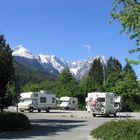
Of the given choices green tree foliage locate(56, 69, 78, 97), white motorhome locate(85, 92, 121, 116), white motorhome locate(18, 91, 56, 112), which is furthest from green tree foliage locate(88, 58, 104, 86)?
white motorhome locate(85, 92, 121, 116)

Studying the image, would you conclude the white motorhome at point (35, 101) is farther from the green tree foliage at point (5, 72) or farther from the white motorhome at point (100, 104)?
the green tree foliage at point (5, 72)

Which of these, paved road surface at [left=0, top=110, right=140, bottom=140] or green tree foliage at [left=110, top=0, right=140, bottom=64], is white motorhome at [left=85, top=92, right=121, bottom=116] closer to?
paved road surface at [left=0, top=110, right=140, bottom=140]

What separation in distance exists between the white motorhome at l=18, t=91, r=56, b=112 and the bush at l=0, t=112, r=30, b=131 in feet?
125

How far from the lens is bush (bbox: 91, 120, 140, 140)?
69.7ft

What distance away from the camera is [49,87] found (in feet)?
449

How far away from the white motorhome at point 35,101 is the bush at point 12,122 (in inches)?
1500

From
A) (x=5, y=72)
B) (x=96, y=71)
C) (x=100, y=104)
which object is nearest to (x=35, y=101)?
(x=100, y=104)

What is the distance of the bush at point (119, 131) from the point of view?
69.7 feet

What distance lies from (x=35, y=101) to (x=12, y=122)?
134 feet

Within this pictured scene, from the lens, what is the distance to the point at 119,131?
21.8m

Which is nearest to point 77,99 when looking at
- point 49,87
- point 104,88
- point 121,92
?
point 104,88

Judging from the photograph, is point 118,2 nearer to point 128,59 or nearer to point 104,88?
point 128,59

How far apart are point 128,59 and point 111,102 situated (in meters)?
38.7

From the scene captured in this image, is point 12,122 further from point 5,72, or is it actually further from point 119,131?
point 119,131
